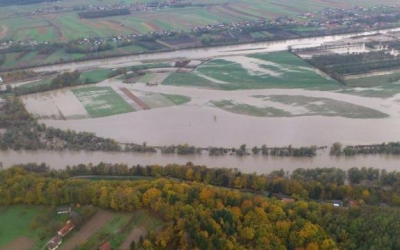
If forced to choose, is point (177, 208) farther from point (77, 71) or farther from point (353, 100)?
point (77, 71)

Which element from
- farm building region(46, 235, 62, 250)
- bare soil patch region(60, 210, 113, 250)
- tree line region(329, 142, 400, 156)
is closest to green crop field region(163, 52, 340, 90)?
tree line region(329, 142, 400, 156)

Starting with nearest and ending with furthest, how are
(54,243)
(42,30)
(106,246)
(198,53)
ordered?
(106,246) < (54,243) < (198,53) < (42,30)

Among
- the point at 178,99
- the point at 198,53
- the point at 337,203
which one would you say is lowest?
the point at 337,203

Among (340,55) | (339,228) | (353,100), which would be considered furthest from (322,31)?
(339,228)

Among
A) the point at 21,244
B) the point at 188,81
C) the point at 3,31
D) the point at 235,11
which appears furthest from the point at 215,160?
the point at 3,31

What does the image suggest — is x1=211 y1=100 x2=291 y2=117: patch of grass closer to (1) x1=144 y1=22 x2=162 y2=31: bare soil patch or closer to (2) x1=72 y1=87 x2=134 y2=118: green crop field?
(2) x1=72 y1=87 x2=134 y2=118: green crop field

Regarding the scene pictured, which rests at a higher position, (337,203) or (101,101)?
(101,101)

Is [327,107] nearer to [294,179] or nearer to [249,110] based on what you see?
[249,110]

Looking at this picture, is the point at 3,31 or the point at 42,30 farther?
the point at 3,31
